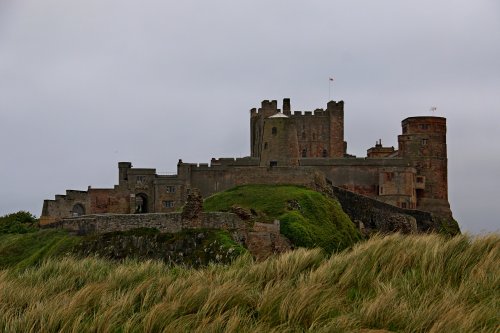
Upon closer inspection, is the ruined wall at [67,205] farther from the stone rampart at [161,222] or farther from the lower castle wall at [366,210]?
the stone rampart at [161,222]

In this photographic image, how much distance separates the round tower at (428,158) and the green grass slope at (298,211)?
23.0m

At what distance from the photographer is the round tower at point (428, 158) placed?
60.3 m

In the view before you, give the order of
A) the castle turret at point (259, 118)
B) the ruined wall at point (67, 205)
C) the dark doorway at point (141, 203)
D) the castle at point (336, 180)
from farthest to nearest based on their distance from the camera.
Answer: the castle turret at point (259, 118), the dark doorway at point (141, 203), the castle at point (336, 180), the ruined wall at point (67, 205)

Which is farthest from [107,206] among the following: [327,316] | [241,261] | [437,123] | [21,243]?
[327,316]

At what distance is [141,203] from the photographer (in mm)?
59312

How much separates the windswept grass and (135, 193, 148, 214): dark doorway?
42.9m

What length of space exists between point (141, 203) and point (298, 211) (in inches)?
1073

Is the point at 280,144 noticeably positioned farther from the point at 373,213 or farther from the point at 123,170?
the point at 123,170

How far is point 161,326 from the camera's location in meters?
10.5

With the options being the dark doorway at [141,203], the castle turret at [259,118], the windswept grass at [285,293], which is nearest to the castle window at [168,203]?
the dark doorway at [141,203]

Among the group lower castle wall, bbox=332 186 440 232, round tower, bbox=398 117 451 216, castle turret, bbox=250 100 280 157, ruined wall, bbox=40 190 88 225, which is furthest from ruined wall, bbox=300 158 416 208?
ruined wall, bbox=40 190 88 225

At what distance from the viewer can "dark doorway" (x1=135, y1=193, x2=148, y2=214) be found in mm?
57219

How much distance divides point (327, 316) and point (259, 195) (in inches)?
1023

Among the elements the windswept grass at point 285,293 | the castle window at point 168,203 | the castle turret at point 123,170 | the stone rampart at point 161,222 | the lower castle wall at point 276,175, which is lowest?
the windswept grass at point 285,293
